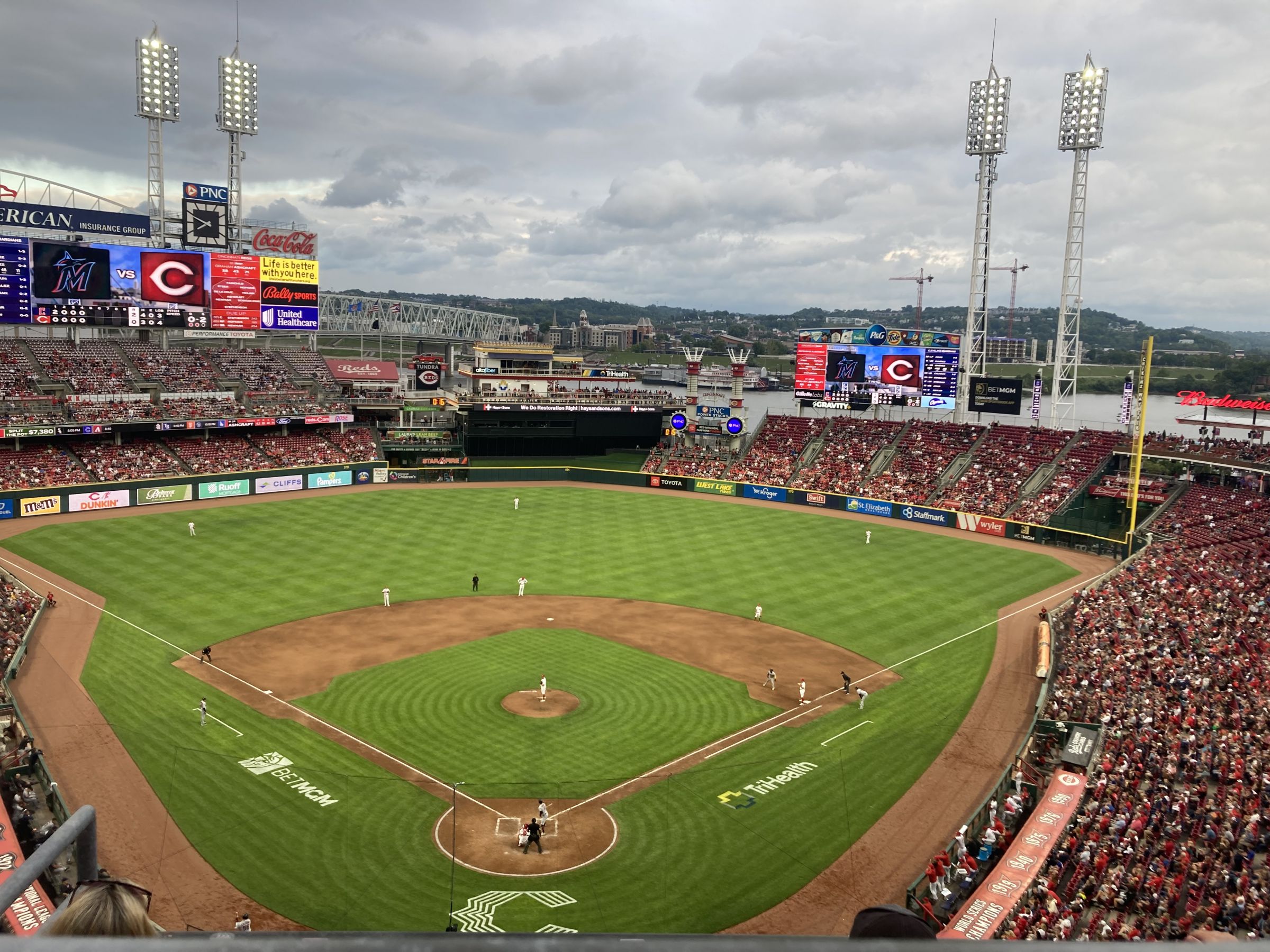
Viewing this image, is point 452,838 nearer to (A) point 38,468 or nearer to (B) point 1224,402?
(A) point 38,468

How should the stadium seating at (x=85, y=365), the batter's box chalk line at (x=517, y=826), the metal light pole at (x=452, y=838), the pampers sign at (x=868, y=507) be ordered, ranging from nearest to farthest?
1. the metal light pole at (x=452, y=838)
2. the batter's box chalk line at (x=517, y=826)
3. the pampers sign at (x=868, y=507)
4. the stadium seating at (x=85, y=365)

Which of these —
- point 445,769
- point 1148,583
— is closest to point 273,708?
point 445,769

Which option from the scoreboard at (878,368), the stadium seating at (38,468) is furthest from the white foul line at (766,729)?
the stadium seating at (38,468)

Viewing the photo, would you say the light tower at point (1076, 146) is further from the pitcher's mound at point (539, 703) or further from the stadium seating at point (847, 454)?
the pitcher's mound at point (539, 703)

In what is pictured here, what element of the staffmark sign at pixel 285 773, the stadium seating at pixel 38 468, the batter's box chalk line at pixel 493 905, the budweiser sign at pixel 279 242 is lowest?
the batter's box chalk line at pixel 493 905

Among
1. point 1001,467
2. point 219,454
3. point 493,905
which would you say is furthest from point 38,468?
point 1001,467

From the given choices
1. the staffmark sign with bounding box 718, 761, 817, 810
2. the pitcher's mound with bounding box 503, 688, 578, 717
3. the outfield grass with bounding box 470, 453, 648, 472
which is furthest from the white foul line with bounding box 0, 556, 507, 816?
the outfield grass with bounding box 470, 453, 648, 472

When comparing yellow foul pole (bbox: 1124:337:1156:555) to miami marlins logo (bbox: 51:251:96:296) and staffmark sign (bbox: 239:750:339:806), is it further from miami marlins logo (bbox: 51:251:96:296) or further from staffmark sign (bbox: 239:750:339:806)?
miami marlins logo (bbox: 51:251:96:296)

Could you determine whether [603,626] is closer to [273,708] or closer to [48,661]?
[273,708]
